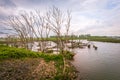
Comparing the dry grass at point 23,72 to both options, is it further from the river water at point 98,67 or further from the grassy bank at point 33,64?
the river water at point 98,67

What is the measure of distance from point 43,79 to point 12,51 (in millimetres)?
13602

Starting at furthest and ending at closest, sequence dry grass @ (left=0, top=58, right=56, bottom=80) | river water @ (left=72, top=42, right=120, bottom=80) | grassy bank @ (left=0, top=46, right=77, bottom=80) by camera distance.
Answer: river water @ (left=72, top=42, right=120, bottom=80) < grassy bank @ (left=0, top=46, right=77, bottom=80) < dry grass @ (left=0, top=58, right=56, bottom=80)

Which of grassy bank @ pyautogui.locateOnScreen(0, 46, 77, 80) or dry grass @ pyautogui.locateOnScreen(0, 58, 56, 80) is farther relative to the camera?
grassy bank @ pyautogui.locateOnScreen(0, 46, 77, 80)

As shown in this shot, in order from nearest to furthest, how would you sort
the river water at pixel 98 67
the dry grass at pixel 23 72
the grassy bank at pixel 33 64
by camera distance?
1. the dry grass at pixel 23 72
2. the grassy bank at pixel 33 64
3. the river water at pixel 98 67

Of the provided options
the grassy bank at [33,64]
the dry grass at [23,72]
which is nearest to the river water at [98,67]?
the grassy bank at [33,64]

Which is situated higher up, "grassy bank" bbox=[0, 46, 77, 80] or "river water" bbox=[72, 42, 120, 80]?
"grassy bank" bbox=[0, 46, 77, 80]

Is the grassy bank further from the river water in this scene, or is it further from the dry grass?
the river water

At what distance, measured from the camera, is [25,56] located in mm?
24953

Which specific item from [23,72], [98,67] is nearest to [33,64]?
[23,72]

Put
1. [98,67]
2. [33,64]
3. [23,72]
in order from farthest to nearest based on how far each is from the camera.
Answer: [98,67] < [33,64] < [23,72]

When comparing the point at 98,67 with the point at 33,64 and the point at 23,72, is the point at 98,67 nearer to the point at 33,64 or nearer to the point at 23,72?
the point at 33,64

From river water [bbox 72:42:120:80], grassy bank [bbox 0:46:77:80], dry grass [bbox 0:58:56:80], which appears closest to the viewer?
dry grass [bbox 0:58:56:80]

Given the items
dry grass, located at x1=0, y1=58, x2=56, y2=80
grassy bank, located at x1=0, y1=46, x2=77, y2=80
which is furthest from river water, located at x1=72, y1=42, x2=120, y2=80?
dry grass, located at x1=0, y1=58, x2=56, y2=80

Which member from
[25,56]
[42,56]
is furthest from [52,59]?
[25,56]
